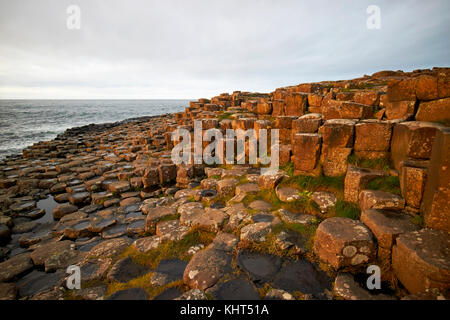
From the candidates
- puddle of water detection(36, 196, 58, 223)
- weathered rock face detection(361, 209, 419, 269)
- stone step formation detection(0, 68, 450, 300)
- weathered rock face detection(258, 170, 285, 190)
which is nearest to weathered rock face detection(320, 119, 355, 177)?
stone step formation detection(0, 68, 450, 300)

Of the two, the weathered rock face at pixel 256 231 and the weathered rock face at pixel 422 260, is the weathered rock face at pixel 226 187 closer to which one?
the weathered rock face at pixel 256 231

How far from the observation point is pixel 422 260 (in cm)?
218

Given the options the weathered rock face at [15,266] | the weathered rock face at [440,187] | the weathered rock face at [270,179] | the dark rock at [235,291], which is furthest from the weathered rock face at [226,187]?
the weathered rock face at [15,266]

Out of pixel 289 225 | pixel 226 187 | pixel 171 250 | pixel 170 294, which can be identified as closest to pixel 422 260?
pixel 289 225

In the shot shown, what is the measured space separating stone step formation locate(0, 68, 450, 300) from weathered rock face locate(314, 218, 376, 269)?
0.02m

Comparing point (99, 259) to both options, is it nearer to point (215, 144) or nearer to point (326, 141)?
point (326, 141)

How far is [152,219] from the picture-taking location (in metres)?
4.72

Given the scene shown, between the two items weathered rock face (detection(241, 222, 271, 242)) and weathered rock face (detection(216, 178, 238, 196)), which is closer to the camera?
weathered rock face (detection(241, 222, 271, 242))

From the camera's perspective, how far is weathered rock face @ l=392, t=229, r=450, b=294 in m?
2.10

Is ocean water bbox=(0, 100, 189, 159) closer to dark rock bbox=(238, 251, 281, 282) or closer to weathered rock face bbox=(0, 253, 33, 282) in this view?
weathered rock face bbox=(0, 253, 33, 282)

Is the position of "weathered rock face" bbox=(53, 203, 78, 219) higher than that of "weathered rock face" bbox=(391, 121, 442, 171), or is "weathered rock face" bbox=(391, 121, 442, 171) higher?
"weathered rock face" bbox=(391, 121, 442, 171)

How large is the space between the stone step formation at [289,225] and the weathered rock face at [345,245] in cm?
2
